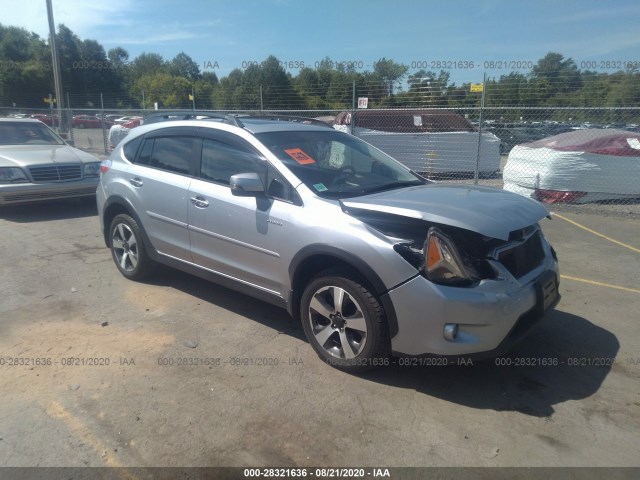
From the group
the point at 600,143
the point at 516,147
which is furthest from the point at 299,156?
the point at 600,143

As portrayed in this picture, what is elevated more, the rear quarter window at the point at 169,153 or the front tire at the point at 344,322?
the rear quarter window at the point at 169,153

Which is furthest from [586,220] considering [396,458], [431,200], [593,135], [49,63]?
[49,63]

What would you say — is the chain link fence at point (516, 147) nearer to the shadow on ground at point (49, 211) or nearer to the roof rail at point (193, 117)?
the shadow on ground at point (49, 211)

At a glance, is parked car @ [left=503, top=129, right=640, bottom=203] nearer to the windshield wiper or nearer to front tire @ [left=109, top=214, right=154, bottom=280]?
the windshield wiper

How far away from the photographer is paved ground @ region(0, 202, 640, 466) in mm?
2721

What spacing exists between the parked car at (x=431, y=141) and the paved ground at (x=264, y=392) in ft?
27.3

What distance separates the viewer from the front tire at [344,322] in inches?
127

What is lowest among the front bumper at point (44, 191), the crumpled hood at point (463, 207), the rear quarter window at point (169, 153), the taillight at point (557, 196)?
the taillight at point (557, 196)

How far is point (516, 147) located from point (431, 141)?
2.73 m

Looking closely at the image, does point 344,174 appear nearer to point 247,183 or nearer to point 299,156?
point 299,156

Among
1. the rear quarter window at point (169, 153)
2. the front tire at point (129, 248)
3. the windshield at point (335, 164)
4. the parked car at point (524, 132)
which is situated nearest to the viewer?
the windshield at point (335, 164)

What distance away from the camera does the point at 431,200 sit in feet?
11.5

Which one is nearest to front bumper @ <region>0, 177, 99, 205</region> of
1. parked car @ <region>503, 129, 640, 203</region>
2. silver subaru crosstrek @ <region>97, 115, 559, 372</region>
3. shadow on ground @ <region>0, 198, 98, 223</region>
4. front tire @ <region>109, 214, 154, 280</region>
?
shadow on ground @ <region>0, 198, 98, 223</region>

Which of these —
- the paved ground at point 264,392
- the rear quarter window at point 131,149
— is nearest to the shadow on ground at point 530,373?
the paved ground at point 264,392
